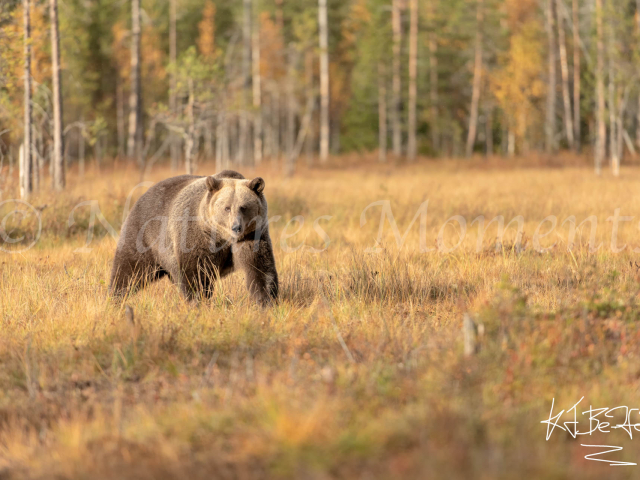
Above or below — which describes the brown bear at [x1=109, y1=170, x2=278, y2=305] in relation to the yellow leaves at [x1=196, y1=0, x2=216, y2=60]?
below

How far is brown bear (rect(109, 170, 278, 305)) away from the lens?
5461 millimetres

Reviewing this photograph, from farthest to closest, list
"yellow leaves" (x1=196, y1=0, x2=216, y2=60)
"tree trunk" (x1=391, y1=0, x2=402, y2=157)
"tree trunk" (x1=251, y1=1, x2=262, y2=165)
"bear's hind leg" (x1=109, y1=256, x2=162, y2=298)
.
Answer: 1. "yellow leaves" (x1=196, y1=0, x2=216, y2=60)
2. "tree trunk" (x1=391, y1=0, x2=402, y2=157)
3. "tree trunk" (x1=251, y1=1, x2=262, y2=165)
4. "bear's hind leg" (x1=109, y1=256, x2=162, y2=298)

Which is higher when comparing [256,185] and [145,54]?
[145,54]

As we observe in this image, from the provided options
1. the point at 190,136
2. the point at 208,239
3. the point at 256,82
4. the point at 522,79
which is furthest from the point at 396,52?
the point at 208,239

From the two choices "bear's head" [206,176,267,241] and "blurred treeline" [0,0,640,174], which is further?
"blurred treeline" [0,0,640,174]

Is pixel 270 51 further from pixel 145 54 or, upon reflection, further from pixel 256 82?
pixel 145 54

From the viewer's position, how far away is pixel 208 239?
5582 mm

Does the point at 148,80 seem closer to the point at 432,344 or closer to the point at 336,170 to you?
the point at 336,170

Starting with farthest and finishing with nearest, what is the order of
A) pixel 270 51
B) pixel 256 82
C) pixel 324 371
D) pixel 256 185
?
pixel 270 51
pixel 256 82
pixel 256 185
pixel 324 371

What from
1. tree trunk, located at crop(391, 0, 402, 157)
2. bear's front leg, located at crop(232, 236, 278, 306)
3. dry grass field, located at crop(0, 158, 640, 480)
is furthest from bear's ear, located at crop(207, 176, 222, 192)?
tree trunk, located at crop(391, 0, 402, 157)

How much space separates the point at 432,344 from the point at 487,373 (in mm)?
576

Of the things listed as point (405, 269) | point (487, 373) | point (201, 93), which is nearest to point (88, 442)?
point (487, 373)

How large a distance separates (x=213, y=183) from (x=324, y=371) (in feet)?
8.27
